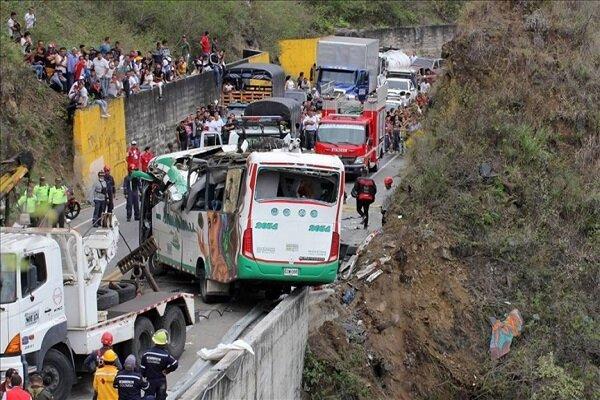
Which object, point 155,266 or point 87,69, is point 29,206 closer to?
point 155,266

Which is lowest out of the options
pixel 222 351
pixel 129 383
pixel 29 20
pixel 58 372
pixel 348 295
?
pixel 348 295

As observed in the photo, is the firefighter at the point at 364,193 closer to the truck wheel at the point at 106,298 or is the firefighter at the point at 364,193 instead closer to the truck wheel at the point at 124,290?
the truck wheel at the point at 124,290

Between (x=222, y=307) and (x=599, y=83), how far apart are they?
1583cm

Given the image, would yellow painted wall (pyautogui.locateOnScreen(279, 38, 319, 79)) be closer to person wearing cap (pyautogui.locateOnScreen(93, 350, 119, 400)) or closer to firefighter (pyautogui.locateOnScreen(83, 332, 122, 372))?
firefighter (pyautogui.locateOnScreen(83, 332, 122, 372))

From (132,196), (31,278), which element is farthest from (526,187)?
(31,278)

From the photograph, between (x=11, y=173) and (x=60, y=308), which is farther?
(x=11, y=173)

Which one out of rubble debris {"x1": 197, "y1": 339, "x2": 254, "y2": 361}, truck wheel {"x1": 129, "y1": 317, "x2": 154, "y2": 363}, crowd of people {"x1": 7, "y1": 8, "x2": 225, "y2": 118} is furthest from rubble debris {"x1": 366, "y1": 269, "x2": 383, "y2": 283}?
crowd of people {"x1": 7, "y1": 8, "x2": 225, "y2": 118}

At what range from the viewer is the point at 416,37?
78.0 meters

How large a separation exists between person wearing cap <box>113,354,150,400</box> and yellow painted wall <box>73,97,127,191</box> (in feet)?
62.7

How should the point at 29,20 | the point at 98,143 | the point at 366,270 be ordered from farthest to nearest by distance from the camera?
1. the point at 29,20
2. the point at 98,143
3. the point at 366,270

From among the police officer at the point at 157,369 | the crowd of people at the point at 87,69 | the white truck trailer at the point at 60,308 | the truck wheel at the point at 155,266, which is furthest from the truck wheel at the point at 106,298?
the crowd of people at the point at 87,69

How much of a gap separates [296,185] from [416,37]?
55.5 m

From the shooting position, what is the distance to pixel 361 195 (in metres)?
32.5

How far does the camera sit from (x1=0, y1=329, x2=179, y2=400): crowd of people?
16.1 meters
